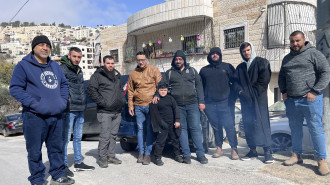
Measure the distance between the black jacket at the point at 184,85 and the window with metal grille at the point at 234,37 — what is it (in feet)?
35.7

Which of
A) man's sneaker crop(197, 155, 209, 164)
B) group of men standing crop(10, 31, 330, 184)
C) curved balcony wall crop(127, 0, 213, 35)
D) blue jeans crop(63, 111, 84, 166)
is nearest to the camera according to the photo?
group of men standing crop(10, 31, 330, 184)

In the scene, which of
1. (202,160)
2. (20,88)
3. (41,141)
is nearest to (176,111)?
(202,160)

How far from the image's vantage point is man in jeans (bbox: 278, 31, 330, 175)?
3883 mm

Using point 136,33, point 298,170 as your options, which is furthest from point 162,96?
point 136,33

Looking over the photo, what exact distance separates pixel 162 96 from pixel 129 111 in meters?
0.72

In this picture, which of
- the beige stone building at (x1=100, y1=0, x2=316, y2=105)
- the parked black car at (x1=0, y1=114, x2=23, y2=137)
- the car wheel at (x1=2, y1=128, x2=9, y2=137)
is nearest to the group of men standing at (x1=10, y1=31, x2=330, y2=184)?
the beige stone building at (x1=100, y1=0, x2=316, y2=105)

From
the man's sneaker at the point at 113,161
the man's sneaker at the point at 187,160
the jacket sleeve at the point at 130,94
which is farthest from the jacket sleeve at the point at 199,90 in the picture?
the man's sneaker at the point at 113,161

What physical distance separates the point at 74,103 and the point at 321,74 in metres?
3.96

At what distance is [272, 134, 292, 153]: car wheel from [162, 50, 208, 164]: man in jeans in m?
1.94

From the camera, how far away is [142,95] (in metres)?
4.81

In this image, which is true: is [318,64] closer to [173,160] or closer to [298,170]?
[298,170]

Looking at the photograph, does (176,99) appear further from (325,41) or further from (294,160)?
(325,41)

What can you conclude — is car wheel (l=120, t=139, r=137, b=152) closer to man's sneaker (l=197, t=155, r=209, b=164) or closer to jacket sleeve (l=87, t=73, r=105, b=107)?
jacket sleeve (l=87, t=73, r=105, b=107)

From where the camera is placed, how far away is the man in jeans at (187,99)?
15.5 ft
